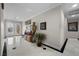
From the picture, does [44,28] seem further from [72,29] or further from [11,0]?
[11,0]

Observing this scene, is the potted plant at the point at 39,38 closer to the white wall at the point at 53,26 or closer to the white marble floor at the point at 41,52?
the white wall at the point at 53,26

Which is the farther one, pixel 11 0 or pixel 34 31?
pixel 34 31

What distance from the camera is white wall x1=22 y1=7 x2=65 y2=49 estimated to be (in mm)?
1929

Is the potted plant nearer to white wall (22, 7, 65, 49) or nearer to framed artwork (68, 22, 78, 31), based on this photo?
white wall (22, 7, 65, 49)

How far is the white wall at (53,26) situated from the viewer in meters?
1.93

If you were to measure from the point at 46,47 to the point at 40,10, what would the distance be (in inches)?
47.8

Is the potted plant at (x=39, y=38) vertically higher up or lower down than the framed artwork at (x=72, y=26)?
lower down

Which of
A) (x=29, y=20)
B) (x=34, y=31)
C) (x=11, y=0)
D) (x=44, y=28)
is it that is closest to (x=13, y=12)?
(x=29, y=20)

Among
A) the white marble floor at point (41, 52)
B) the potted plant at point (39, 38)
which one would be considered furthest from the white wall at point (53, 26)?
the white marble floor at point (41, 52)

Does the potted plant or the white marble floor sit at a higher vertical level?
the potted plant

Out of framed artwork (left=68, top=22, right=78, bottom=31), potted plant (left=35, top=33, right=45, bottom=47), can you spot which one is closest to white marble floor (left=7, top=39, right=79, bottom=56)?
potted plant (left=35, top=33, right=45, bottom=47)

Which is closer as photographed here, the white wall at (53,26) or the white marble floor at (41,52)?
the white marble floor at (41,52)

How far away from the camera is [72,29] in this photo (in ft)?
5.87

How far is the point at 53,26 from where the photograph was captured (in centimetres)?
217
